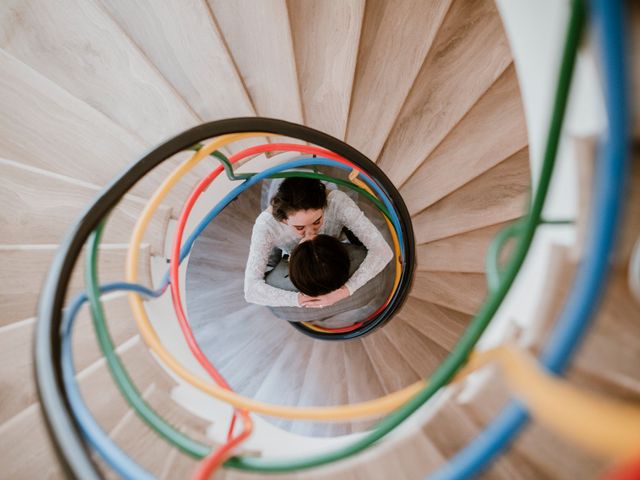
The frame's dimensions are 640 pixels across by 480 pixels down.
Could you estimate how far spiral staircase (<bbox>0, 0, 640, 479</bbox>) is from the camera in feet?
3.40

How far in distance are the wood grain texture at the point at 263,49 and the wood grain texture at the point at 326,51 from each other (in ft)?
0.43

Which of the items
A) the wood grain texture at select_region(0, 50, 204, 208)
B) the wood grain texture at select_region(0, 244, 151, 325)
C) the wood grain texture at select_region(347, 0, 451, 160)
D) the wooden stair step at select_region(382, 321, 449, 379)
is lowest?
the wooden stair step at select_region(382, 321, 449, 379)

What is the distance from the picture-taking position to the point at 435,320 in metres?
3.17

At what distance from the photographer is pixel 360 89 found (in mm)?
2082

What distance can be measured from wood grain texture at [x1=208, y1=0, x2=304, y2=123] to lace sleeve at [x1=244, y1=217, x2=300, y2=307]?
2.70 ft

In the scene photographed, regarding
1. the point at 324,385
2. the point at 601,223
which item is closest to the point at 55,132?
the point at 601,223

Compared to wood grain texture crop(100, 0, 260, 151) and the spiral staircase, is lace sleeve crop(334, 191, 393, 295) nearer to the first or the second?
the spiral staircase

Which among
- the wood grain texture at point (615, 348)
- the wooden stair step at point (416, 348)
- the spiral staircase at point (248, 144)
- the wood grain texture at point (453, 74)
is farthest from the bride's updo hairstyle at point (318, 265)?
the wood grain texture at point (615, 348)

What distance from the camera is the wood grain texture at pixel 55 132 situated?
1.49 meters

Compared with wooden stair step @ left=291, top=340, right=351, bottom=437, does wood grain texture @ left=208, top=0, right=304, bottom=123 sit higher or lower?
higher

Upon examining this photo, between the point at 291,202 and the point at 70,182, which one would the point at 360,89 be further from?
the point at 70,182

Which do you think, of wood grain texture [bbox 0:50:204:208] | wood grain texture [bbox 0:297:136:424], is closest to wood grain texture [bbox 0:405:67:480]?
wood grain texture [bbox 0:297:136:424]

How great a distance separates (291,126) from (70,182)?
3.56 feet

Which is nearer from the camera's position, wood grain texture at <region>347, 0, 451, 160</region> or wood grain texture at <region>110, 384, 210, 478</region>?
wood grain texture at <region>110, 384, 210, 478</region>
